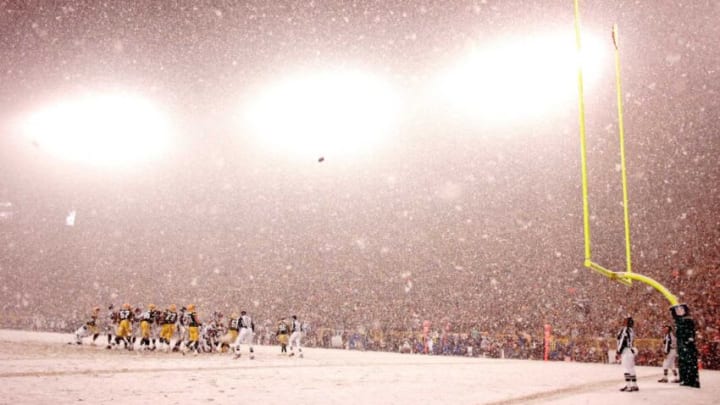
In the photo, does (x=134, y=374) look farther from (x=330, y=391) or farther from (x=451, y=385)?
(x=451, y=385)

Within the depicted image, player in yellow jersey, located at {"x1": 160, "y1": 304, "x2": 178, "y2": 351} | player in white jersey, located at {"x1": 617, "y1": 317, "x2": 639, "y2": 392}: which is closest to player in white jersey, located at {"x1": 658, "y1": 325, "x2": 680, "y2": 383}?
player in white jersey, located at {"x1": 617, "y1": 317, "x2": 639, "y2": 392}

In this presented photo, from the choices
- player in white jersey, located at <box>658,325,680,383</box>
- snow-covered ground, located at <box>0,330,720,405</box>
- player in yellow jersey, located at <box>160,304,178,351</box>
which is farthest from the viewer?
player in yellow jersey, located at <box>160,304,178,351</box>

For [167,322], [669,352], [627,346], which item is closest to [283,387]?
[627,346]

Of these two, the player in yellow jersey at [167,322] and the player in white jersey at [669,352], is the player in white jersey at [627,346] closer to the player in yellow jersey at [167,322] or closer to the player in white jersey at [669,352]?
the player in white jersey at [669,352]

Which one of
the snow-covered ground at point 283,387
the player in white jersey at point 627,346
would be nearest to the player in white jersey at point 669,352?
the snow-covered ground at point 283,387

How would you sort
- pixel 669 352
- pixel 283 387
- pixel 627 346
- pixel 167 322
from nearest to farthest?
pixel 283 387
pixel 627 346
pixel 669 352
pixel 167 322

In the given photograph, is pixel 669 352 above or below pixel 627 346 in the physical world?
below

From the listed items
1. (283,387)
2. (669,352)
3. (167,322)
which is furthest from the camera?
(167,322)

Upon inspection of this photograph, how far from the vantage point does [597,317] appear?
35188 millimetres

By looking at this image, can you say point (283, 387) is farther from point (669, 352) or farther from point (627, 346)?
point (669, 352)

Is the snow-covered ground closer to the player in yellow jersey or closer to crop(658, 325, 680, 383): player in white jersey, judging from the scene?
crop(658, 325, 680, 383): player in white jersey

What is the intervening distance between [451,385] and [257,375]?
13.6ft

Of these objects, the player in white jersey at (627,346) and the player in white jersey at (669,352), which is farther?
the player in white jersey at (669,352)

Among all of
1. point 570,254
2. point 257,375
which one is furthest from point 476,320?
point 257,375
